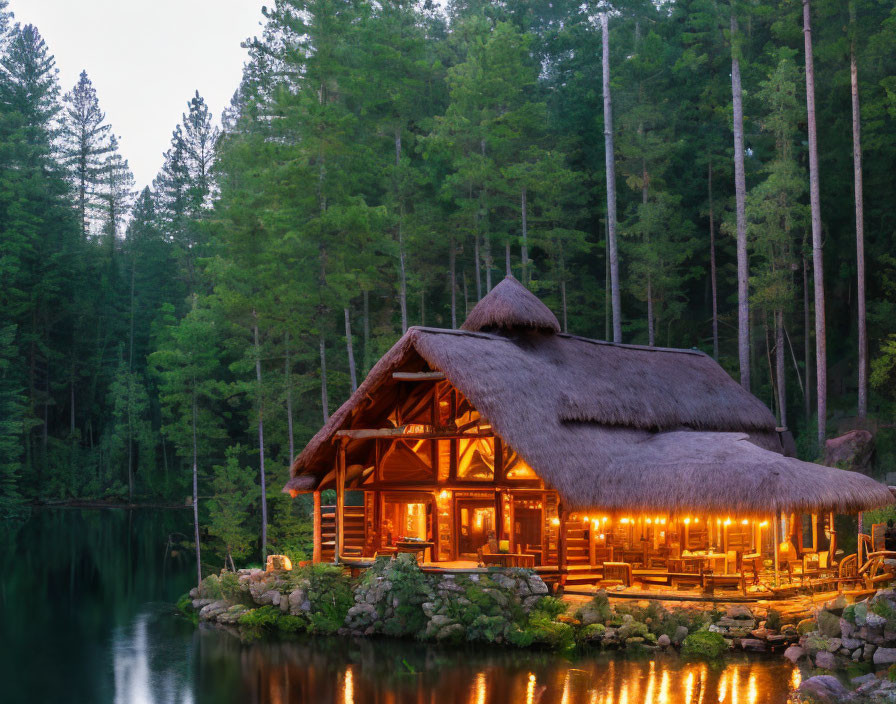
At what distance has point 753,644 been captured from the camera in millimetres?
17094

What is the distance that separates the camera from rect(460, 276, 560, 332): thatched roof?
77.4ft

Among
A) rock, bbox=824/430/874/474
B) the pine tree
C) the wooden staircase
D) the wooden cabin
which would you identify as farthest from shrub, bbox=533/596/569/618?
the pine tree

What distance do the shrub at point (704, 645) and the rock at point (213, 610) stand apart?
11054 millimetres

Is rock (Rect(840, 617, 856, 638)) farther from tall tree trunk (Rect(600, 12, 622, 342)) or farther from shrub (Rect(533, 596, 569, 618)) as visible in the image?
tall tree trunk (Rect(600, 12, 622, 342))

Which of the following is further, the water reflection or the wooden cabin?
the wooden cabin

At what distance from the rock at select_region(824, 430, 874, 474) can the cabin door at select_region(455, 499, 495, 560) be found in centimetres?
1111

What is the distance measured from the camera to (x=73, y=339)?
58.6 meters

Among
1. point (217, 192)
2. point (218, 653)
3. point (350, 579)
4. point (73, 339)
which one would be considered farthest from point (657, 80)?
point (73, 339)

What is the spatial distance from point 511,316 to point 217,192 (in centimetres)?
2463

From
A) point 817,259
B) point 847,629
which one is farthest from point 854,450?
point 847,629

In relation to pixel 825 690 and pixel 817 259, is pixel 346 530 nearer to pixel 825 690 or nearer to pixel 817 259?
pixel 825 690

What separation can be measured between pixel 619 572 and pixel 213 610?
954 centimetres

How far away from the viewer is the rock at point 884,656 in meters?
15.7

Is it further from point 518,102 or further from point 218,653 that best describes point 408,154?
point 218,653
